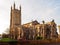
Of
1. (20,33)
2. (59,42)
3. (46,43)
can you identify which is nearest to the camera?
(46,43)

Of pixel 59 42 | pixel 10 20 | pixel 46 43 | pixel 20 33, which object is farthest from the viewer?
pixel 10 20

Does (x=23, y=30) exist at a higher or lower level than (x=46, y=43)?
higher

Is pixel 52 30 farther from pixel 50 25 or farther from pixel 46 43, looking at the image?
pixel 46 43

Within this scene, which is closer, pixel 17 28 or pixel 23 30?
pixel 23 30

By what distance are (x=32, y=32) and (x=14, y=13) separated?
2534 centimetres

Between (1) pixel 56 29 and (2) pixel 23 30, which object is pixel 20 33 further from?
(1) pixel 56 29

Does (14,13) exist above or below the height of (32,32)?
above

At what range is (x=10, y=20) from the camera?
93688mm

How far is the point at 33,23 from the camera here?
273ft

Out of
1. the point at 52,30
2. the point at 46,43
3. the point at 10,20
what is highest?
the point at 10,20

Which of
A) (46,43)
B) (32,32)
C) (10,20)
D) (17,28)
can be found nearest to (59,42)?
(46,43)

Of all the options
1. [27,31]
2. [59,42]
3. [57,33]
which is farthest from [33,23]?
[59,42]

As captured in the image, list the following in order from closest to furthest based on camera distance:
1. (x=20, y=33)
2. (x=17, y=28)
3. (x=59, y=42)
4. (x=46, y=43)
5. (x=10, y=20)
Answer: (x=46, y=43) < (x=59, y=42) < (x=20, y=33) < (x=17, y=28) < (x=10, y=20)

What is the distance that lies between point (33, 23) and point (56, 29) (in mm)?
13079
